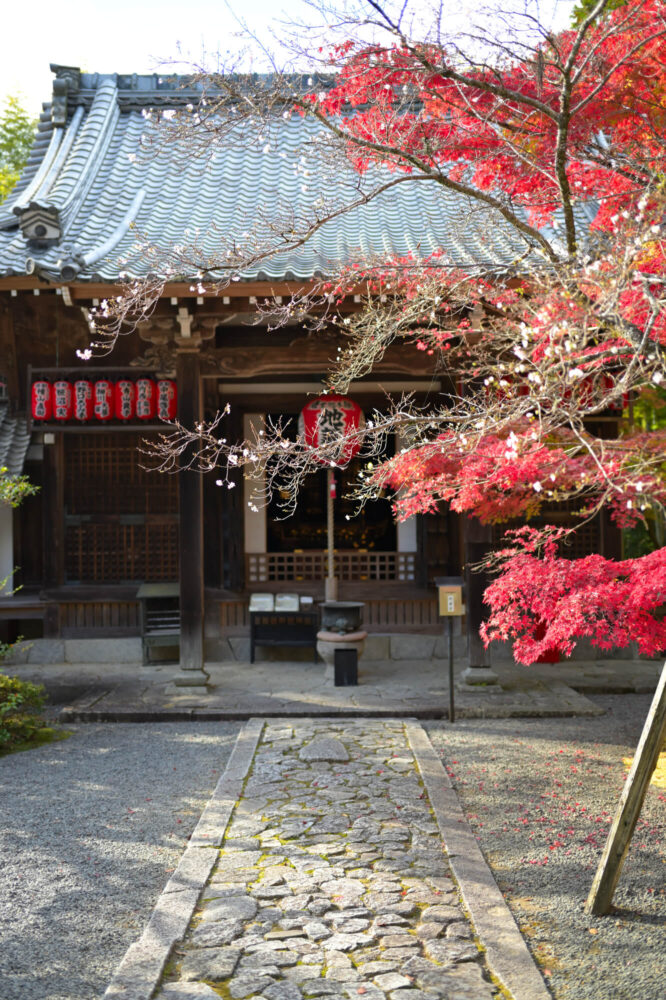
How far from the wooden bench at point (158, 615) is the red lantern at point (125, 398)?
94.4 inches

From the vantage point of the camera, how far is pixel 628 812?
4777 millimetres

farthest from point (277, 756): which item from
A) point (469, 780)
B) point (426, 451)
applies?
point (426, 451)

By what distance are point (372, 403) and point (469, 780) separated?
263 inches

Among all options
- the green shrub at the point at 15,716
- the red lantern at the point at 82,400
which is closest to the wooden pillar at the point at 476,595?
the green shrub at the point at 15,716

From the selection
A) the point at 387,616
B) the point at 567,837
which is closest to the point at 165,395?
the point at 387,616

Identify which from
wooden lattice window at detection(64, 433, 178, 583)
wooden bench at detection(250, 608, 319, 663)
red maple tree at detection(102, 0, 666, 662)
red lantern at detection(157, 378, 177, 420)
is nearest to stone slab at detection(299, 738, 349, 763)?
red maple tree at detection(102, 0, 666, 662)

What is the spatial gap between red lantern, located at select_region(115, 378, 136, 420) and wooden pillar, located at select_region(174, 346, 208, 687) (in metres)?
1.33

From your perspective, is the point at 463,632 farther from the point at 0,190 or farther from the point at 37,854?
the point at 0,190

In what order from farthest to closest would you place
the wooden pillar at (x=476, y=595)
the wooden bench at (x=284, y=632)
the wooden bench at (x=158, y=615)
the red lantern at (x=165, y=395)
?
1. the wooden bench at (x=284, y=632)
2. the wooden bench at (x=158, y=615)
3. the red lantern at (x=165, y=395)
4. the wooden pillar at (x=476, y=595)

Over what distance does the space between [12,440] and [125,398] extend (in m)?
2.08

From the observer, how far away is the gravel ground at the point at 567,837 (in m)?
4.25

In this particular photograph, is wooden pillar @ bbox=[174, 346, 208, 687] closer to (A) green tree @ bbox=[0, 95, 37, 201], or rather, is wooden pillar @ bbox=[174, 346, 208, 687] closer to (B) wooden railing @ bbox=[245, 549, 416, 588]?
(B) wooden railing @ bbox=[245, 549, 416, 588]

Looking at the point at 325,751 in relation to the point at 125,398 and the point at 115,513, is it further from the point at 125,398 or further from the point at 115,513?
the point at 115,513

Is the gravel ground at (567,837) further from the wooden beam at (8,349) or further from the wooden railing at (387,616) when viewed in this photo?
the wooden beam at (8,349)
